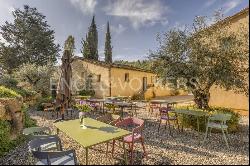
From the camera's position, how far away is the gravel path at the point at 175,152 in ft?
17.1

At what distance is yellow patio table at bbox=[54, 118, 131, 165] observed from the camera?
4.14m

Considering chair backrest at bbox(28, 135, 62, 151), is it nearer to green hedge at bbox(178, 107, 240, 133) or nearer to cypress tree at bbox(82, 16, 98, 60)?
green hedge at bbox(178, 107, 240, 133)

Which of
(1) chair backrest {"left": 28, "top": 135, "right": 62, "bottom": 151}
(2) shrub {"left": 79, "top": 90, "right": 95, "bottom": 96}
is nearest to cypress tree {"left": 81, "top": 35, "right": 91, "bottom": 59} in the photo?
(2) shrub {"left": 79, "top": 90, "right": 95, "bottom": 96}

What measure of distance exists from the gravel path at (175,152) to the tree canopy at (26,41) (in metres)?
27.3

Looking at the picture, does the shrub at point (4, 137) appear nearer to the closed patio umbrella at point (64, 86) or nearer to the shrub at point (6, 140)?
the shrub at point (6, 140)

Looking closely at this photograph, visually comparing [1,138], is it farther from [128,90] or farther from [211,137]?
[128,90]

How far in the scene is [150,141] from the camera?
694cm

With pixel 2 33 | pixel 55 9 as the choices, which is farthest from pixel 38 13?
pixel 55 9

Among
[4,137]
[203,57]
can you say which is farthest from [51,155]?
[203,57]

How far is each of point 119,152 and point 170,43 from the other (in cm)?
531

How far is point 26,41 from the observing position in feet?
105

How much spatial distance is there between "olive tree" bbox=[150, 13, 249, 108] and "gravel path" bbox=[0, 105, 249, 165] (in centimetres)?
220

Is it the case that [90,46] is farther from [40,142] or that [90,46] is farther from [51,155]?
[51,155]

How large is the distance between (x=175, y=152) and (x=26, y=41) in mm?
32346
